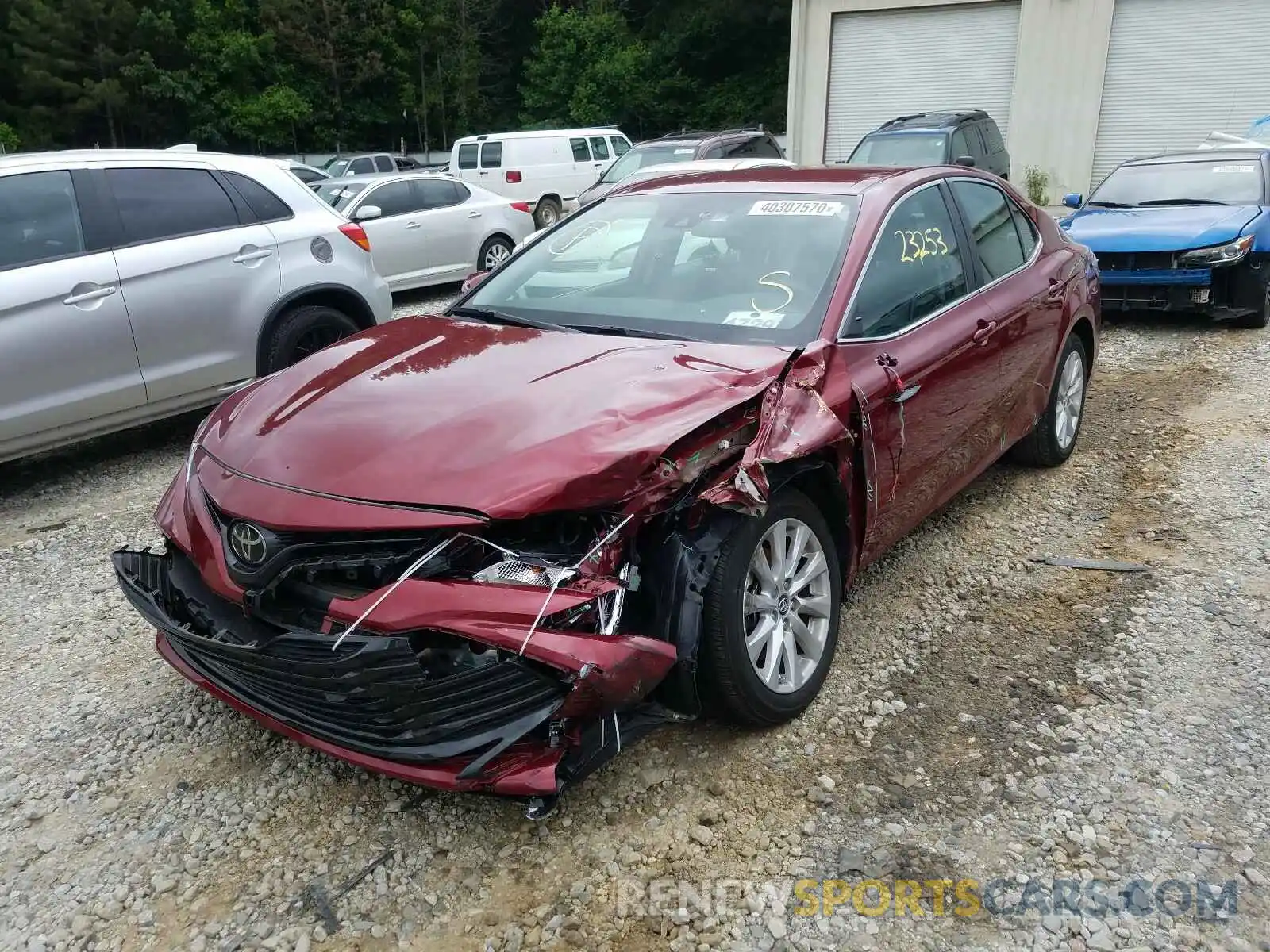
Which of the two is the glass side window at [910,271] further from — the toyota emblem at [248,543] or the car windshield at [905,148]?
the car windshield at [905,148]

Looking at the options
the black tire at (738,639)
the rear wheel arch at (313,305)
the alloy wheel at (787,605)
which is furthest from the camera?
the rear wheel arch at (313,305)

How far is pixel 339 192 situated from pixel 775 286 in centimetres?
999

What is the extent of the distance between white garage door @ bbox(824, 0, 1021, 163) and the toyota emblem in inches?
790

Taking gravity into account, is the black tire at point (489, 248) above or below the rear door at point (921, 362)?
below

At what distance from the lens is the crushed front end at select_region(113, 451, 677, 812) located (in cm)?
233

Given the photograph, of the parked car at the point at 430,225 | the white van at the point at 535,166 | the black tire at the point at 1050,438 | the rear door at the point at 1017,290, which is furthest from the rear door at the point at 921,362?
the white van at the point at 535,166

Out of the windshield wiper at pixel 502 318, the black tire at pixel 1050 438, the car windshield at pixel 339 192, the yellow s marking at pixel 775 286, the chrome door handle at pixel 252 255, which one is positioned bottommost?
the black tire at pixel 1050 438

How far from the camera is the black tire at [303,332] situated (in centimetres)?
605

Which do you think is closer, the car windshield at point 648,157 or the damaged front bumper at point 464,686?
the damaged front bumper at point 464,686

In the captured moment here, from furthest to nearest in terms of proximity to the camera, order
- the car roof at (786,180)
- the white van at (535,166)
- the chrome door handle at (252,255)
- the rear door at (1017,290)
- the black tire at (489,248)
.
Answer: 1. the white van at (535,166)
2. the black tire at (489,248)
3. the chrome door handle at (252,255)
4. the rear door at (1017,290)
5. the car roof at (786,180)

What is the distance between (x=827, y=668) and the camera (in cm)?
324

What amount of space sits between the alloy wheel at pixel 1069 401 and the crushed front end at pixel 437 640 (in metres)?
3.45

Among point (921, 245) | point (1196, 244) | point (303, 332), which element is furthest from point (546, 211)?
point (921, 245)

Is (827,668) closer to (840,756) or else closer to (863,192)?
(840,756)
